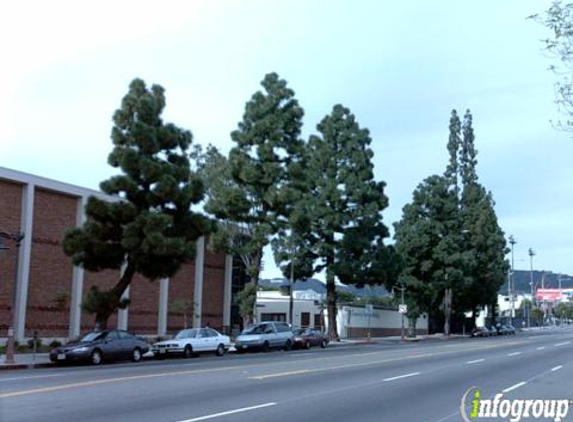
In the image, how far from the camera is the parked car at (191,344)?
107 feet

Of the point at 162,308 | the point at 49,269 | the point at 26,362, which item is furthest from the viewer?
the point at 162,308

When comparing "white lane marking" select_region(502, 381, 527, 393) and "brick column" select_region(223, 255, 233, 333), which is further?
"brick column" select_region(223, 255, 233, 333)

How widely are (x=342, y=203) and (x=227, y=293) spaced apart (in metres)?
10.1

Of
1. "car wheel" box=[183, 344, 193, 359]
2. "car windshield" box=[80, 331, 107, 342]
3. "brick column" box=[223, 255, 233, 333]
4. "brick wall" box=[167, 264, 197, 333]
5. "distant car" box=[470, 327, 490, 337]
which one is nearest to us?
"car windshield" box=[80, 331, 107, 342]

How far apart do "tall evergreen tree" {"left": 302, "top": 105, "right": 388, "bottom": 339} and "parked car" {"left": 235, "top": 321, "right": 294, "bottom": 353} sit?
10.5m

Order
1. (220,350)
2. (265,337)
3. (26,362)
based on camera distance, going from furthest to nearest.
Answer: (265,337) < (220,350) < (26,362)

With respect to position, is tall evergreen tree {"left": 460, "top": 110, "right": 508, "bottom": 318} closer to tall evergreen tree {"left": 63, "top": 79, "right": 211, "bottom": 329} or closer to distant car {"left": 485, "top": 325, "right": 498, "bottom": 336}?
distant car {"left": 485, "top": 325, "right": 498, "bottom": 336}

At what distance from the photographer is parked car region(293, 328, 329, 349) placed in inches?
1694

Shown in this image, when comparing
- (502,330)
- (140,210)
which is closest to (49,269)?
(140,210)

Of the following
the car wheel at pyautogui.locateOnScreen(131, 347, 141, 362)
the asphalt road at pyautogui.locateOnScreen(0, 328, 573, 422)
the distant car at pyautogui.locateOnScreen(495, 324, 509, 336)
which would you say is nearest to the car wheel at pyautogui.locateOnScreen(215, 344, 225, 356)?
the car wheel at pyautogui.locateOnScreen(131, 347, 141, 362)

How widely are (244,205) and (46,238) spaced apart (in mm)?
11990

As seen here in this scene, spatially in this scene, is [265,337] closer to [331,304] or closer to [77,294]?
[77,294]

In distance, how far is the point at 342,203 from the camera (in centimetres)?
5212

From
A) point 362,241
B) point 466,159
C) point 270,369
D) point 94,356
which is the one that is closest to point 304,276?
point 362,241
